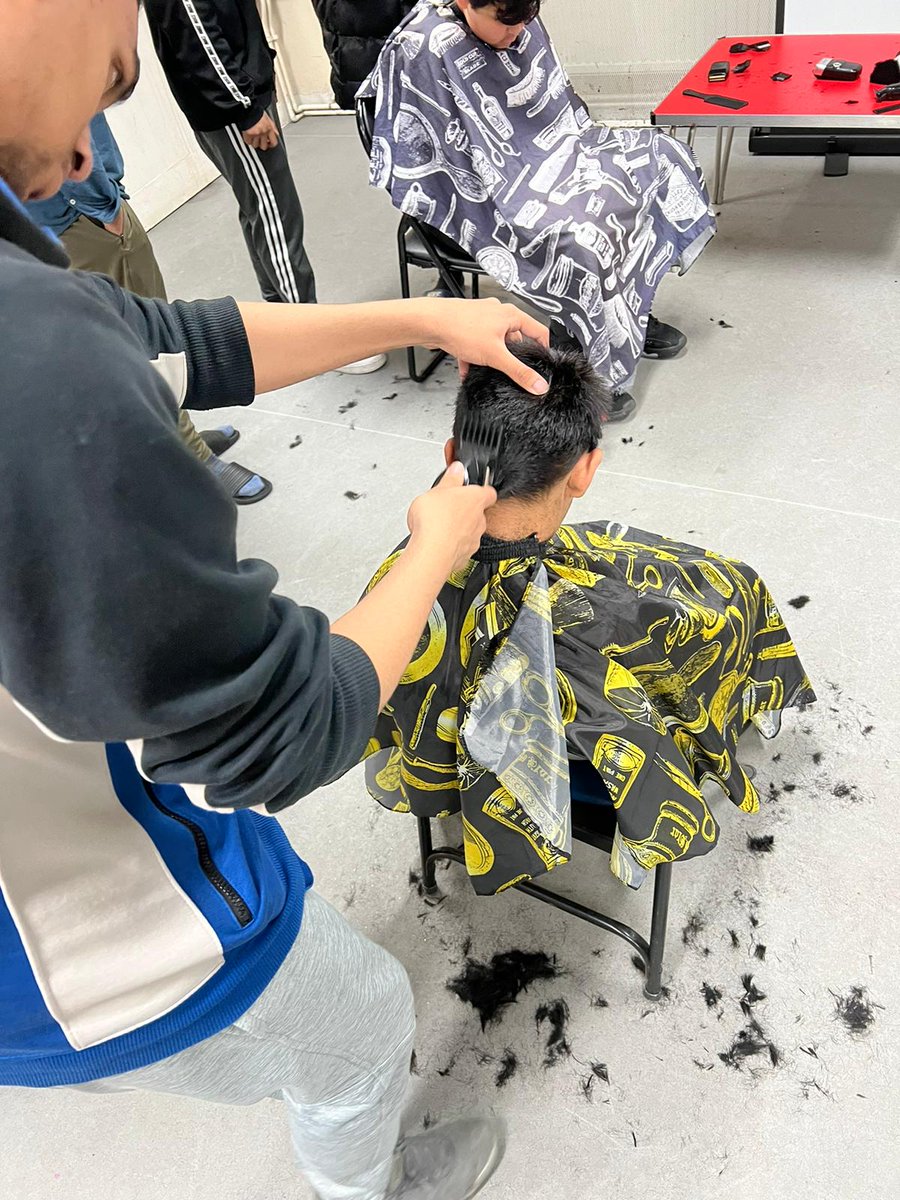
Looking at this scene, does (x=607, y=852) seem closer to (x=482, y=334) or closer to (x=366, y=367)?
(x=482, y=334)

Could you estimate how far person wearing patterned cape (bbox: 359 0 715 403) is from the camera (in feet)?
7.29

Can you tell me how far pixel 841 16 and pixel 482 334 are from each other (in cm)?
320

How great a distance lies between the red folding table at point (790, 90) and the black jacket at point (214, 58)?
4.13ft

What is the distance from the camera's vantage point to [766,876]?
1466mm

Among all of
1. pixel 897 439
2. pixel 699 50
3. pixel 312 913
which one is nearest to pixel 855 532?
pixel 897 439

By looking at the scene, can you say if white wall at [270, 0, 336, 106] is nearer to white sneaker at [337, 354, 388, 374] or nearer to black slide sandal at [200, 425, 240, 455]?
white sneaker at [337, 354, 388, 374]

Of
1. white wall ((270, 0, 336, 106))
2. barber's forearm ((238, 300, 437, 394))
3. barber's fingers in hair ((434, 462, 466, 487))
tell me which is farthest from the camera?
white wall ((270, 0, 336, 106))

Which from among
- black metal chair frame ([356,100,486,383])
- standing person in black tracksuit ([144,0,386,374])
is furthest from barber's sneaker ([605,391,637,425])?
standing person in black tracksuit ([144,0,386,374])

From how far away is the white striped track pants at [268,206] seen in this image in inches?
96.3

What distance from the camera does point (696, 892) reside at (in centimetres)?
147

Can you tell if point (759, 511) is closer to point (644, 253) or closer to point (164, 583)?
point (644, 253)

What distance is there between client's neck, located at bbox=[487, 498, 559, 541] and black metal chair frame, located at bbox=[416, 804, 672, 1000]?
0.43 m

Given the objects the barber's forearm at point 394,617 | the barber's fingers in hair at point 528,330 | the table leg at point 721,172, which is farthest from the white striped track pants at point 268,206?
the barber's forearm at point 394,617

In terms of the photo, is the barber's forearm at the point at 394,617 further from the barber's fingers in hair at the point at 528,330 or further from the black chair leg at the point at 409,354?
the black chair leg at the point at 409,354
